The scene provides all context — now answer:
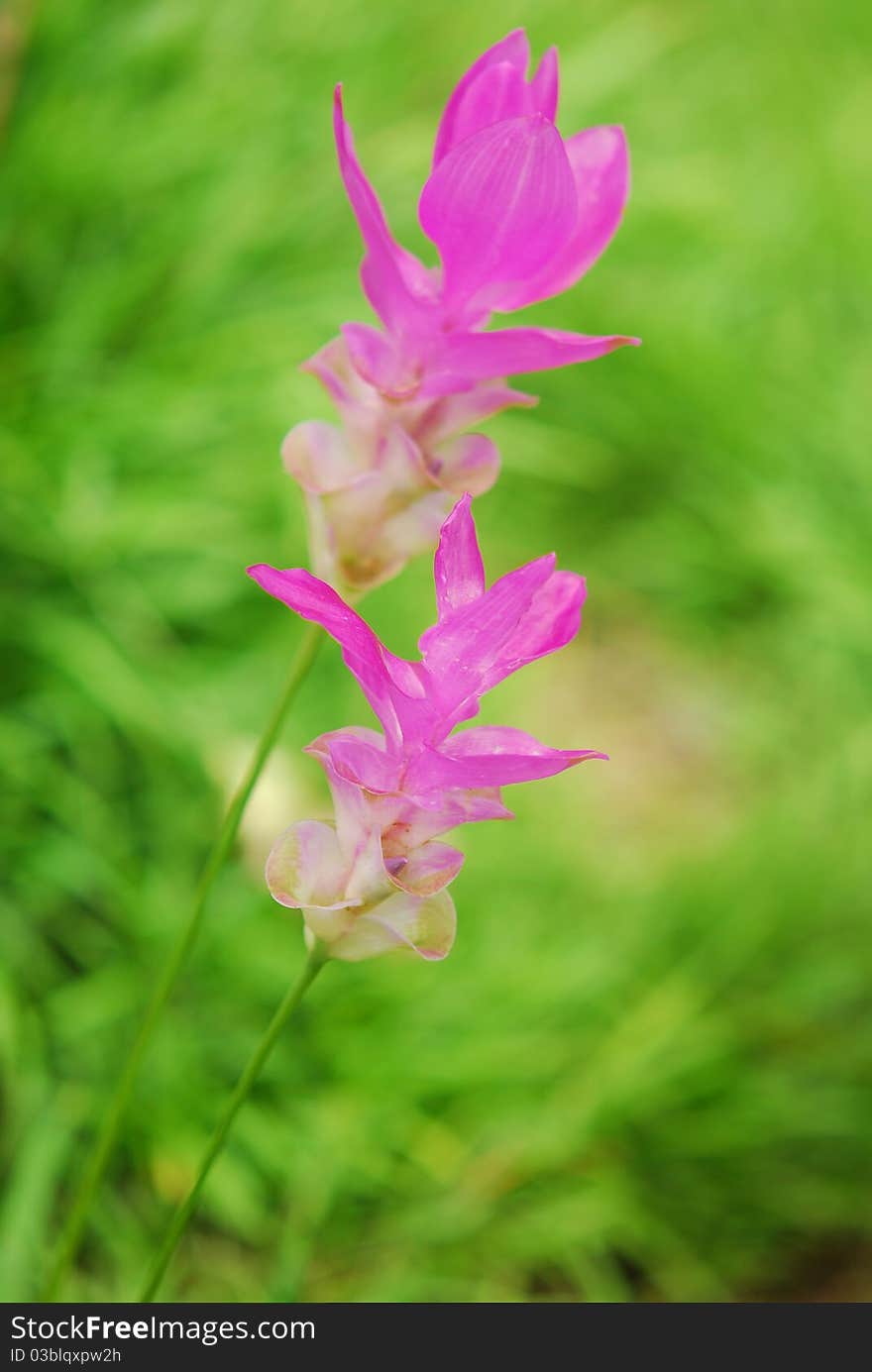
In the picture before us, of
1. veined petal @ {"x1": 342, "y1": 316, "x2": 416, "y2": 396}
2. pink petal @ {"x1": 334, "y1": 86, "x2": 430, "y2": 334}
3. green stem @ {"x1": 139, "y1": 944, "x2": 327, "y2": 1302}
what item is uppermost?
pink petal @ {"x1": 334, "y1": 86, "x2": 430, "y2": 334}

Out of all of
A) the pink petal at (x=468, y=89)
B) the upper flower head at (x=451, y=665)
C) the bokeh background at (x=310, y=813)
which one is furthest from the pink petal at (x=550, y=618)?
the bokeh background at (x=310, y=813)

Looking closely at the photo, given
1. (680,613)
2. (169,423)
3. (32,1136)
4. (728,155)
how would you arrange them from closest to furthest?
1. (32,1136)
2. (169,423)
3. (680,613)
4. (728,155)

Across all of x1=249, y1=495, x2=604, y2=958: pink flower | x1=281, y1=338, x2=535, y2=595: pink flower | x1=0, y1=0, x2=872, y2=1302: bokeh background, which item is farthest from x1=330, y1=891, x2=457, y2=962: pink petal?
x1=0, y1=0, x2=872, y2=1302: bokeh background

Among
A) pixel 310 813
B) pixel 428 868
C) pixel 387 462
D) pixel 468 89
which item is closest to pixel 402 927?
pixel 428 868

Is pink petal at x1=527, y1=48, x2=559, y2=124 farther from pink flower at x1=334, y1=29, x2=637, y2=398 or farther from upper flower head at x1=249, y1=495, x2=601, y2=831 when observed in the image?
upper flower head at x1=249, y1=495, x2=601, y2=831

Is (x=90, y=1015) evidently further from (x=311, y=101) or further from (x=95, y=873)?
(x=311, y=101)

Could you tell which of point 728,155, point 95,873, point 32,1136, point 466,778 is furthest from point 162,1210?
point 728,155
